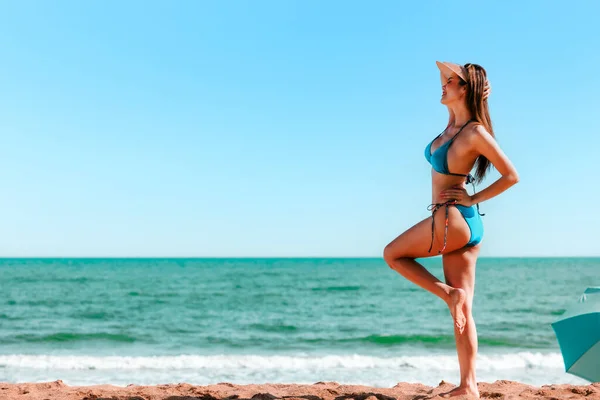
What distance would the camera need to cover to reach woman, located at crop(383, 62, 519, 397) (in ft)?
11.4

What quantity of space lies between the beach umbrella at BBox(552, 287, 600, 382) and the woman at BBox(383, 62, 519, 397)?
1529 millimetres

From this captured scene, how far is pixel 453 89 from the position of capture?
143 inches

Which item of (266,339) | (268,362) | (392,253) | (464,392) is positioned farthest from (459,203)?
(266,339)

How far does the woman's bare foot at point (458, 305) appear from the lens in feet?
11.1

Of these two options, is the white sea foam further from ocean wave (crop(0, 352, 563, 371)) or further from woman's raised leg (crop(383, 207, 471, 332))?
woman's raised leg (crop(383, 207, 471, 332))

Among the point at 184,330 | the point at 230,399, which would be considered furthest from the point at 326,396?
the point at 184,330

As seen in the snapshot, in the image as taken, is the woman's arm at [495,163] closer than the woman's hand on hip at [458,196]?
Yes

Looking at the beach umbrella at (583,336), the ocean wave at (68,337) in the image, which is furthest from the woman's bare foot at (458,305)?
the ocean wave at (68,337)

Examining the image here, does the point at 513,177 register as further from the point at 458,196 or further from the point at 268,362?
the point at 268,362

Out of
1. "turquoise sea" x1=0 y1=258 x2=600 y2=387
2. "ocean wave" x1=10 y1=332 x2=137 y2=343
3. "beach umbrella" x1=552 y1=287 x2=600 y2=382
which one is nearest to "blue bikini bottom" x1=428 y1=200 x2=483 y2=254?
"beach umbrella" x1=552 y1=287 x2=600 y2=382

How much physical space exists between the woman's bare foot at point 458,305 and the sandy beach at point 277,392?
3.36 ft

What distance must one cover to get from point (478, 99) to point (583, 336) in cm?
241

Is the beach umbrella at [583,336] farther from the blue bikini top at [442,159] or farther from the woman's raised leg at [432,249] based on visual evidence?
the blue bikini top at [442,159]

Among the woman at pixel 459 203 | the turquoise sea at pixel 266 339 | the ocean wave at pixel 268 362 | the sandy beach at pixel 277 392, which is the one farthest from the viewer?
the ocean wave at pixel 268 362
